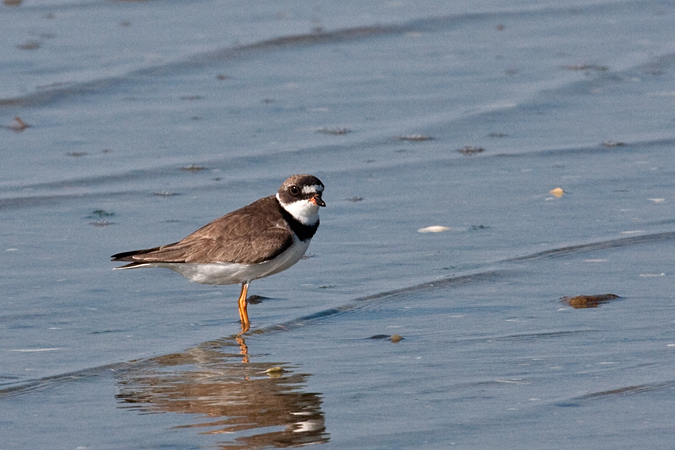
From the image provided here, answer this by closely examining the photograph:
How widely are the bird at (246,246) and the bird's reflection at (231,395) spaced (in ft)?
2.25

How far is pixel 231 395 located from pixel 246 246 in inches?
62.2

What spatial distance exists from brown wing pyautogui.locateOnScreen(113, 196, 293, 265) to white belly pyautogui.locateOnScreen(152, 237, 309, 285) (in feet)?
0.13

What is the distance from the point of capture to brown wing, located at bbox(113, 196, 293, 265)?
6828 millimetres

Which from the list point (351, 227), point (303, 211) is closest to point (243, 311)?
point (303, 211)

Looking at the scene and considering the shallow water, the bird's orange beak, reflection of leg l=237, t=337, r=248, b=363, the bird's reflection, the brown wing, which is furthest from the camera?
the bird's orange beak

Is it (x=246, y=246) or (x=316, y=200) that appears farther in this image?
(x=316, y=200)

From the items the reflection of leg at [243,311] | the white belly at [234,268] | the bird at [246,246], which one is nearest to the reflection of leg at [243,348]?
the reflection of leg at [243,311]

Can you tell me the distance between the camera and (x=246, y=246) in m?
6.87

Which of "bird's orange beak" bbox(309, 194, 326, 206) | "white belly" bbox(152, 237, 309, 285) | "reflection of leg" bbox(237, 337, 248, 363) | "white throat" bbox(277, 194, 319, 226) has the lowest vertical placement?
"reflection of leg" bbox(237, 337, 248, 363)

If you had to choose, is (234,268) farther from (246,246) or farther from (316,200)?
(316,200)

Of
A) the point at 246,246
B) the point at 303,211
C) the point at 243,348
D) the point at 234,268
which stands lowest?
the point at 243,348

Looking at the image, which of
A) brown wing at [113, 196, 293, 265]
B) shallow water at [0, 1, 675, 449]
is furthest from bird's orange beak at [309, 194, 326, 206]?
shallow water at [0, 1, 675, 449]

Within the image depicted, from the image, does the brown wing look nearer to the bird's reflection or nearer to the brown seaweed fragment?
the bird's reflection

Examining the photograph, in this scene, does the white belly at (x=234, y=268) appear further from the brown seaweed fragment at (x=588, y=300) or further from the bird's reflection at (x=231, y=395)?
the brown seaweed fragment at (x=588, y=300)
